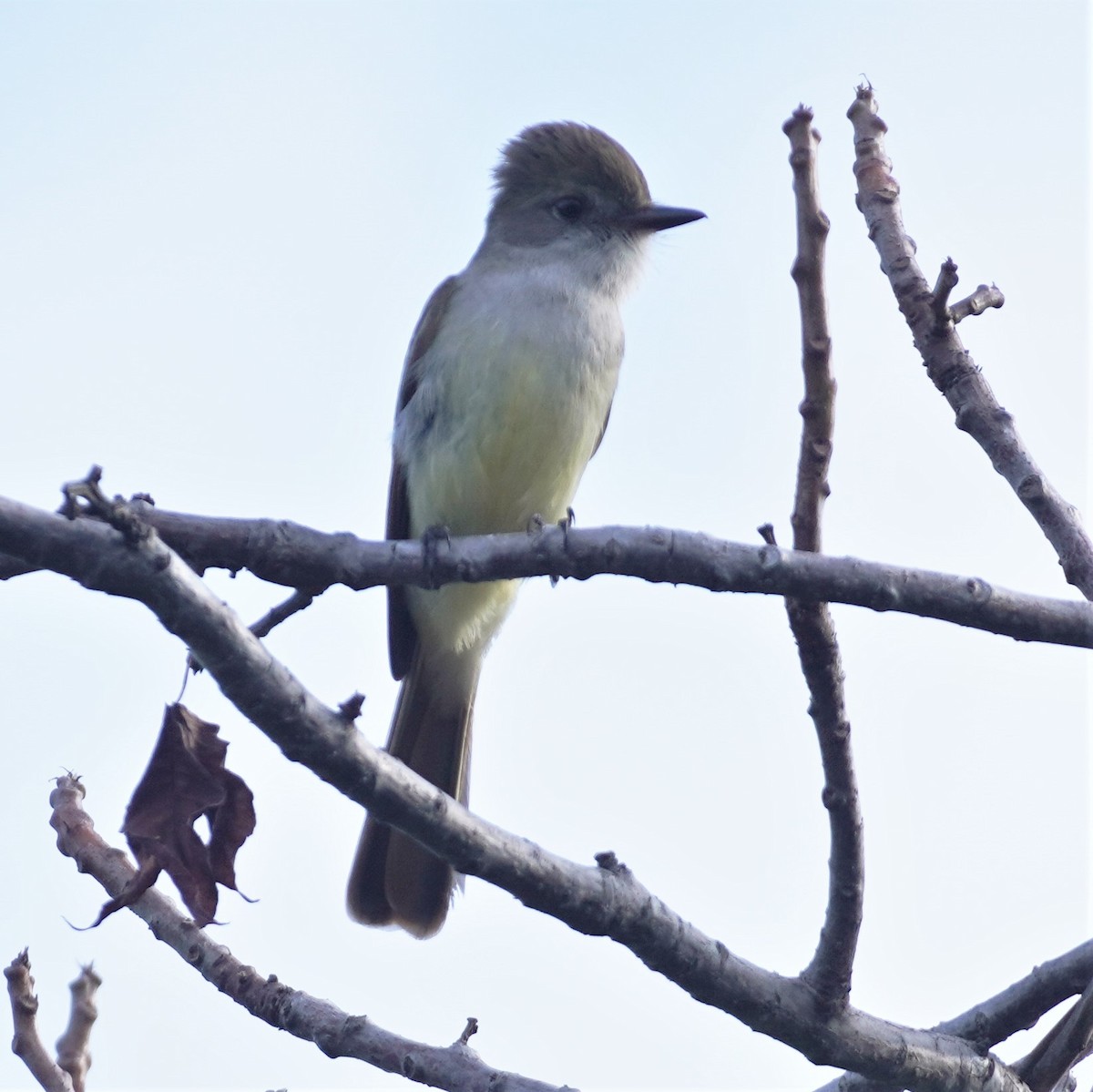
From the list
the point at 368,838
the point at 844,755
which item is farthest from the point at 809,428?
the point at 368,838

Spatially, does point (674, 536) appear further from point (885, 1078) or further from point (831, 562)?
point (885, 1078)

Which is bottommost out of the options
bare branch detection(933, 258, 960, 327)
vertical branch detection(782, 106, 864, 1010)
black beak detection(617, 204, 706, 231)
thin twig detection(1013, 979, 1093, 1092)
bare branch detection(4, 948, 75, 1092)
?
bare branch detection(4, 948, 75, 1092)

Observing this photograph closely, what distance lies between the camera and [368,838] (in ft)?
17.5

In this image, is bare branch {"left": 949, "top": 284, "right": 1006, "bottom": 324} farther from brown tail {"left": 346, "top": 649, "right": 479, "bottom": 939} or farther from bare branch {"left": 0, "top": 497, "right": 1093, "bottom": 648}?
brown tail {"left": 346, "top": 649, "right": 479, "bottom": 939}

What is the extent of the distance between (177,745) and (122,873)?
68cm

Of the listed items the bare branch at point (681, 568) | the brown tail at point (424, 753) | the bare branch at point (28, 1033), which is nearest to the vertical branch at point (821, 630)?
the bare branch at point (681, 568)

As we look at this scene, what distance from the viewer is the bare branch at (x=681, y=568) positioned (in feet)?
10.9

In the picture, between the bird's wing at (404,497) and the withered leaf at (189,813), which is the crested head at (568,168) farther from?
the withered leaf at (189,813)

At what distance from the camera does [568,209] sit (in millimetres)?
6473

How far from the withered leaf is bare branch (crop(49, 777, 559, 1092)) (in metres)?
0.39

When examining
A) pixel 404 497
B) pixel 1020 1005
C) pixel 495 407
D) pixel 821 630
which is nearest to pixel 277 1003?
pixel 821 630

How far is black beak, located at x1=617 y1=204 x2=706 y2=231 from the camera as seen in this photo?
636 cm

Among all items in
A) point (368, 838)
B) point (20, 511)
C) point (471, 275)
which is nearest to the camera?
point (20, 511)

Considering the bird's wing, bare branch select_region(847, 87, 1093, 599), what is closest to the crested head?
the bird's wing
